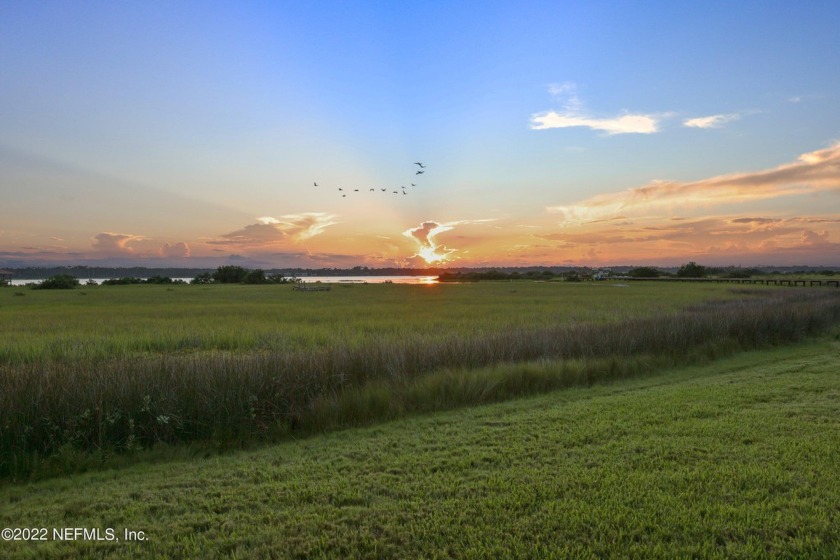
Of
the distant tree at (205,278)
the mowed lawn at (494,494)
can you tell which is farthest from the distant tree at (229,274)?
the mowed lawn at (494,494)

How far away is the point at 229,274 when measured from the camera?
4407 inches

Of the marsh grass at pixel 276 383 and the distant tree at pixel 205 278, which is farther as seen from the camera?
the distant tree at pixel 205 278

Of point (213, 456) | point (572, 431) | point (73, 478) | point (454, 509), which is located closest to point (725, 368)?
point (572, 431)

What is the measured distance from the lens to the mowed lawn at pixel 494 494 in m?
3.34

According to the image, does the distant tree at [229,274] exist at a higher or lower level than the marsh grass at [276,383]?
higher

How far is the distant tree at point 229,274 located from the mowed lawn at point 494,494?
111 m

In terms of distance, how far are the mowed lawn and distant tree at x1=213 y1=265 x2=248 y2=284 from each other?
11101cm

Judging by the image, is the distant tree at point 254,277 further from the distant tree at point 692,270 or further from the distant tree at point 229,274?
the distant tree at point 692,270

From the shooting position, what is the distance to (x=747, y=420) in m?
6.04

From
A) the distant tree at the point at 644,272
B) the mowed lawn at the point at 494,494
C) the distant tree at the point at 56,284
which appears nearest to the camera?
the mowed lawn at the point at 494,494

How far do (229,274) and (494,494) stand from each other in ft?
385

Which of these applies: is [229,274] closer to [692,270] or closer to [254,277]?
[254,277]

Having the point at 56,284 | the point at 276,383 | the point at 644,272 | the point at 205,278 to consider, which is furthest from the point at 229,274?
the point at 276,383

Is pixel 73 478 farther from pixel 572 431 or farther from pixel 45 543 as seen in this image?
pixel 572 431
